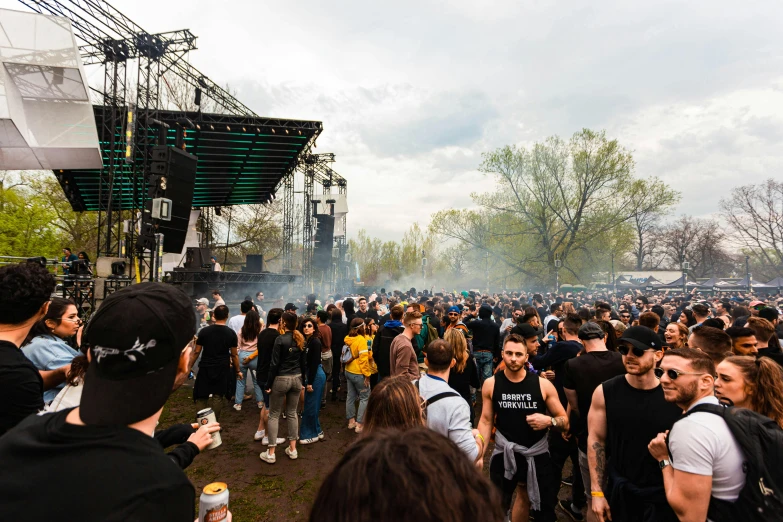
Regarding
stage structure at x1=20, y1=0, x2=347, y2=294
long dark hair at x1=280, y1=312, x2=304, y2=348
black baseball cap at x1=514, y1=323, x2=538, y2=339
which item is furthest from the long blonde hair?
stage structure at x1=20, y1=0, x2=347, y2=294

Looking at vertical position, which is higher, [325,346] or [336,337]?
[336,337]

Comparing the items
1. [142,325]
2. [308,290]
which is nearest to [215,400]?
[142,325]

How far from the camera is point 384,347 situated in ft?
19.7

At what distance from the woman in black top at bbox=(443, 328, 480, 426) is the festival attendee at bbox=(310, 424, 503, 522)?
4.04m

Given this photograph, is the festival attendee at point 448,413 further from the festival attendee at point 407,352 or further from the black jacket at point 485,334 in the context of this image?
the black jacket at point 485,334

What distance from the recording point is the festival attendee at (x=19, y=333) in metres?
1.77

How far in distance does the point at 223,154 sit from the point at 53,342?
57.0ft

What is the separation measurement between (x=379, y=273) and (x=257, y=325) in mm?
53482

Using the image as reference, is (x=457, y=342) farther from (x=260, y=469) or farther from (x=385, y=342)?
(x=260, y=469)

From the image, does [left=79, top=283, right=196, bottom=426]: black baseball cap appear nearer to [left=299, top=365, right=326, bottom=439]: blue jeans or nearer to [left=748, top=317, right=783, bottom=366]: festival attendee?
[left=299, top=365, right=326, bottom=439]: blue jeans

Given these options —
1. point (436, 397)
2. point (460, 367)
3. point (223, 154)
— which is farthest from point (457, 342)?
point (223, 154)

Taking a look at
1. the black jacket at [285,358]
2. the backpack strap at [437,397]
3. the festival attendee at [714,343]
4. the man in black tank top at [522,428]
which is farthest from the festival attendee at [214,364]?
the festival attendee at [714,343]

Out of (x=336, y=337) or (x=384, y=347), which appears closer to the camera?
(x=384, y=347)

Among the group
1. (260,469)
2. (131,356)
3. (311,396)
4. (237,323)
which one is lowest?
(260,469)
